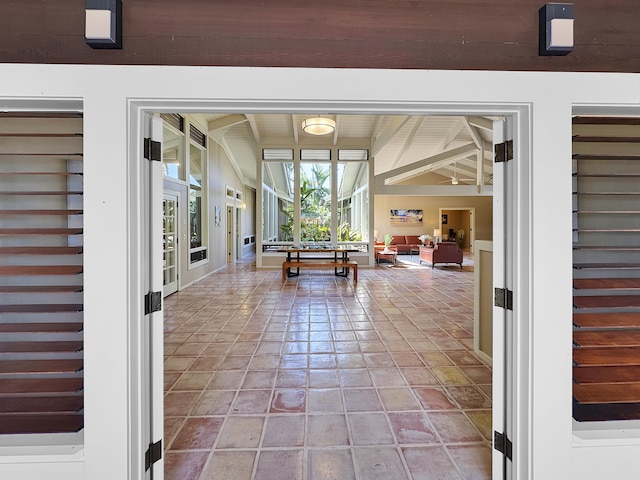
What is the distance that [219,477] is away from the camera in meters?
1.58

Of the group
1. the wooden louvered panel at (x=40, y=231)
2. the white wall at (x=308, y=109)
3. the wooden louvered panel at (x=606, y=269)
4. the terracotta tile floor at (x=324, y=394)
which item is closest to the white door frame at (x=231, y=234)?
the terracotta tile floor at (x=324, y=394)

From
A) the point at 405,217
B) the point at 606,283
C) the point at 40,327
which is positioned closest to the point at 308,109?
the point at 40,327

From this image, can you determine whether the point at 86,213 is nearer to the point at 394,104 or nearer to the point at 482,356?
the point at 394,104

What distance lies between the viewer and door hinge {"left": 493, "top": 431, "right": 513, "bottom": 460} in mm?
1406

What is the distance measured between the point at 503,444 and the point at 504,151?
1.29 meters

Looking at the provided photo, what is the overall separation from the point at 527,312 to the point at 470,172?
538 inches

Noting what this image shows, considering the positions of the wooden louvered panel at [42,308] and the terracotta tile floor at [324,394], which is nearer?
the wooden louvered panel at [42,308]

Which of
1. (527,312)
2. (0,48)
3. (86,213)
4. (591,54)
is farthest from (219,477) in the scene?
(591,54)

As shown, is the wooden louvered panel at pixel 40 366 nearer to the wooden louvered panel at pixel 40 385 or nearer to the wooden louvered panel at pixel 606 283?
the wooden louvered panel at pixel 40 385

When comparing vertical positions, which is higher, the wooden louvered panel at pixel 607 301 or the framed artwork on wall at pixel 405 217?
the framed artwork on wall at pixel 405 217

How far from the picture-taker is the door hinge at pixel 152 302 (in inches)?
Result: 54.1

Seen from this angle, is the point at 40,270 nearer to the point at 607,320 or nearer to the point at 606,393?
the point at 607,320

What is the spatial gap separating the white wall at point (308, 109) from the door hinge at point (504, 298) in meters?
0.05

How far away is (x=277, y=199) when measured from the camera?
1047 centimetres
